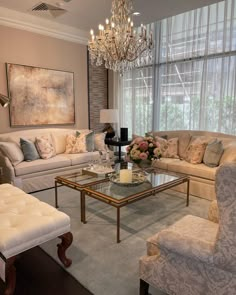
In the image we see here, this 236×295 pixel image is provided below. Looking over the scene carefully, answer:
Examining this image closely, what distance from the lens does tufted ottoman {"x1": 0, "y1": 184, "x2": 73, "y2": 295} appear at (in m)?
1.64

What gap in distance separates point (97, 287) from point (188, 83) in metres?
4.09

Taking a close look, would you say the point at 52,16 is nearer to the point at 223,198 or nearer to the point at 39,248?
the point at 39,248

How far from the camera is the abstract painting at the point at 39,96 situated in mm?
4539

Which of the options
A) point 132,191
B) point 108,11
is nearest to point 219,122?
point 132,191

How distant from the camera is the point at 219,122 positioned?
4391mm

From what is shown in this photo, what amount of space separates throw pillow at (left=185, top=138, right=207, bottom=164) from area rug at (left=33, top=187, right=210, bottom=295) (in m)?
0.61

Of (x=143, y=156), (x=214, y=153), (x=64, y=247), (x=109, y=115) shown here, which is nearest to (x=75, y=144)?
(x=109, y=115)

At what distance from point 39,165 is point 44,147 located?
17.3 inches

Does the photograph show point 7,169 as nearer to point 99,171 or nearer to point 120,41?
point 99,171

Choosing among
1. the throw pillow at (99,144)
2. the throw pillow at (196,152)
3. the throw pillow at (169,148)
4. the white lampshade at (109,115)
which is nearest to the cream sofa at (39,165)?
the throw pillow at (99,144)

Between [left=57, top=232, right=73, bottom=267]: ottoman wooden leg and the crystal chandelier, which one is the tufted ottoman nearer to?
[left=57, top=232, right=73, bottom=267]: ottoman wooden leg

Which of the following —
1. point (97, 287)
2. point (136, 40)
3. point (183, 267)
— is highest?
point (136, 40)

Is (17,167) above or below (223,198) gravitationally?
below

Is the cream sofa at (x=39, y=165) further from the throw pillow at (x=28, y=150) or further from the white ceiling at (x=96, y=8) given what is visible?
the white ceiling at (x=96, y=8)
